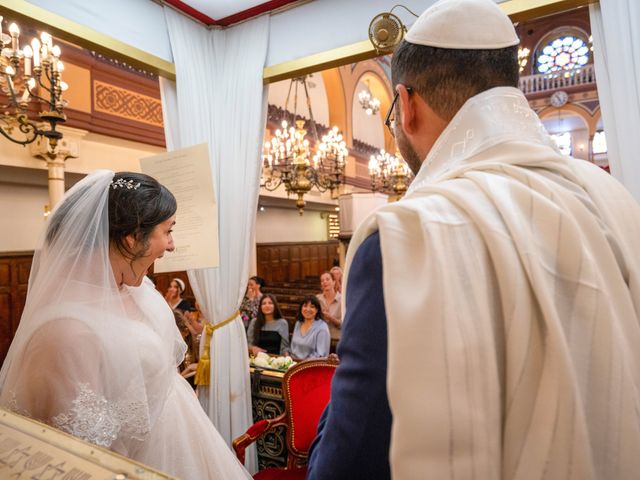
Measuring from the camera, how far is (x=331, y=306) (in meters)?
5.87

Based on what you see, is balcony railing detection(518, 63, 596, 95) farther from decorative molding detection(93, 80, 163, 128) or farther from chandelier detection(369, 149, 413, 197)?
decorative molding detection(93, 80, 163, 128)

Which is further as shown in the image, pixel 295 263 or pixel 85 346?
pixel 295 263

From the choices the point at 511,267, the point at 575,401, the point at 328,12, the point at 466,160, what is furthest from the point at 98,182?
the point at 328,12

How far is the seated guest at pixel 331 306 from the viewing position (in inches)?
215

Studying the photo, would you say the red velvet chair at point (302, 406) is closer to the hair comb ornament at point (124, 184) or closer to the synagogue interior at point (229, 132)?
the synagogue interior at point (229, 132)

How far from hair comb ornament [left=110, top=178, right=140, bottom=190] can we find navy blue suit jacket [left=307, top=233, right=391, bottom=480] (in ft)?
4.01

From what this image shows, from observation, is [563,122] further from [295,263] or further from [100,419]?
[100,419]

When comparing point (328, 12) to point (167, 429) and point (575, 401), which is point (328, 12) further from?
point (575, 401)

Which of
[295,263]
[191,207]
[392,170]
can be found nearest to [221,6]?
[191,207]

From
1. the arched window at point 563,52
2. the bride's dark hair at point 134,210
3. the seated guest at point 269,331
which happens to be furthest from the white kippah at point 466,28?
the arched window at point 563,52

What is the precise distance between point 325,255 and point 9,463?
1457 centimetres

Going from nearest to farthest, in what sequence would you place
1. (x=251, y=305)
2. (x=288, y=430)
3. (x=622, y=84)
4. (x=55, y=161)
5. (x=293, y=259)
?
1. (x=622, y=84)
2. (x=288, y=430)
3. (x=55, y=161)
4. (x=251, y=305)
5. (x=293, y=259)

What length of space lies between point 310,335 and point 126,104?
502 cm

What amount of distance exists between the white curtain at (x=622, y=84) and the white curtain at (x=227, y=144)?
2.02 metres
